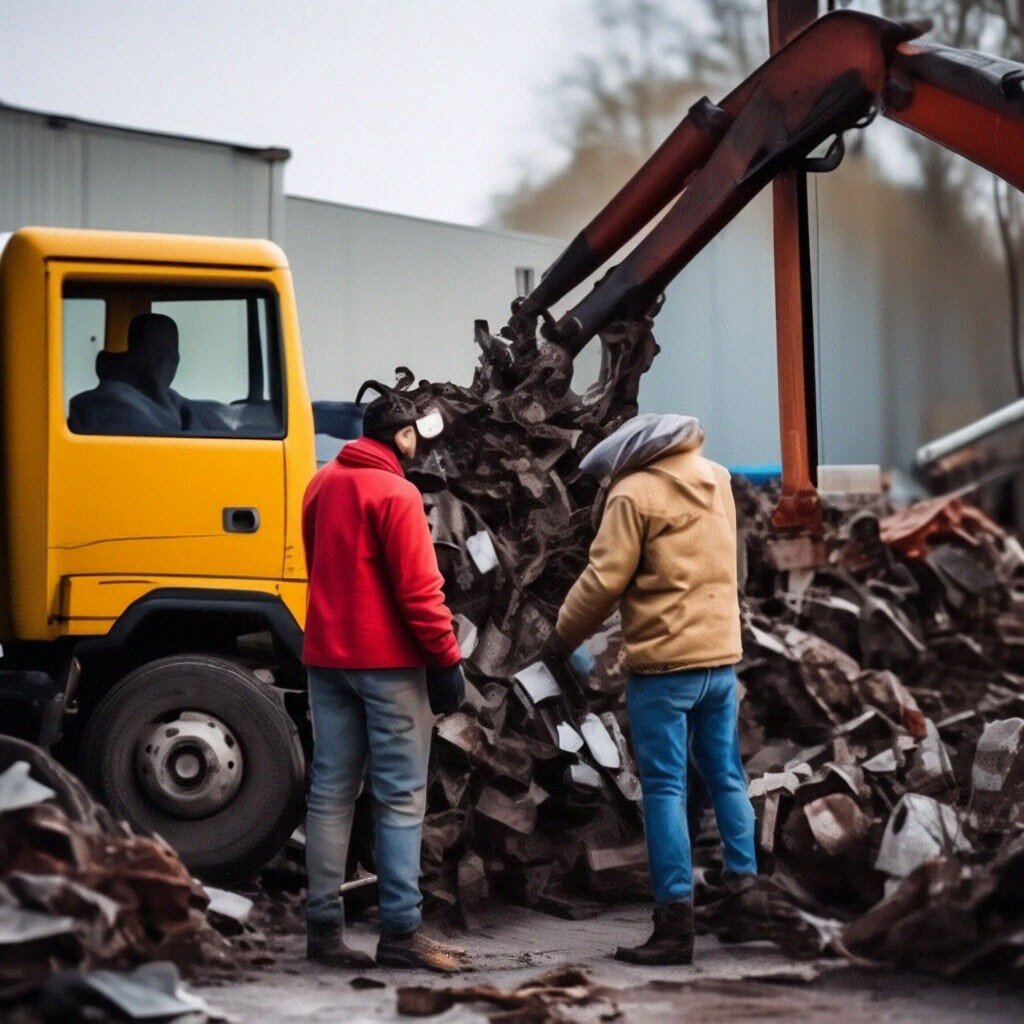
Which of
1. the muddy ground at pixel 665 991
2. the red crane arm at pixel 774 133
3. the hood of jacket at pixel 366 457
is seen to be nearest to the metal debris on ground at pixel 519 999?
the muddy ground at pixel 665 991

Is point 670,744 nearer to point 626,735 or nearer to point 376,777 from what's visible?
point 376,777

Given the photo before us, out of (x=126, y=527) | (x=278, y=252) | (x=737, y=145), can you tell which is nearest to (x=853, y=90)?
(x=737, y=145)

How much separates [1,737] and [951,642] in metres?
7.86

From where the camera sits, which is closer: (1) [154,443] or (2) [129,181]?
(1) [154,443]

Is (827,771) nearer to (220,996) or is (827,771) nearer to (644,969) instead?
(644,969)

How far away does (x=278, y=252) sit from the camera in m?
6.36

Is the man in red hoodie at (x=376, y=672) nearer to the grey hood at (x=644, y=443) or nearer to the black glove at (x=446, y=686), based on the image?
the black glove at (x=446, y=686)

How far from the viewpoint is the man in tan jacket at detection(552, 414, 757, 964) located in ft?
17.3

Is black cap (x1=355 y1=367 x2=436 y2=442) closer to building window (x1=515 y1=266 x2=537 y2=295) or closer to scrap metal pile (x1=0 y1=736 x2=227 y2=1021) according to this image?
scrap metal pile (x1=0 y1=736 x2=227 y2=1021)

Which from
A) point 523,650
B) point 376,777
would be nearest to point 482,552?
point 523,650

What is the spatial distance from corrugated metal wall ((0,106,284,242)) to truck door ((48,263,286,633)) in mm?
5163

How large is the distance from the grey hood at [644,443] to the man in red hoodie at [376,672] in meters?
0.72

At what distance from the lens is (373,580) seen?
518cm

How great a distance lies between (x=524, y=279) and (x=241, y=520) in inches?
183
